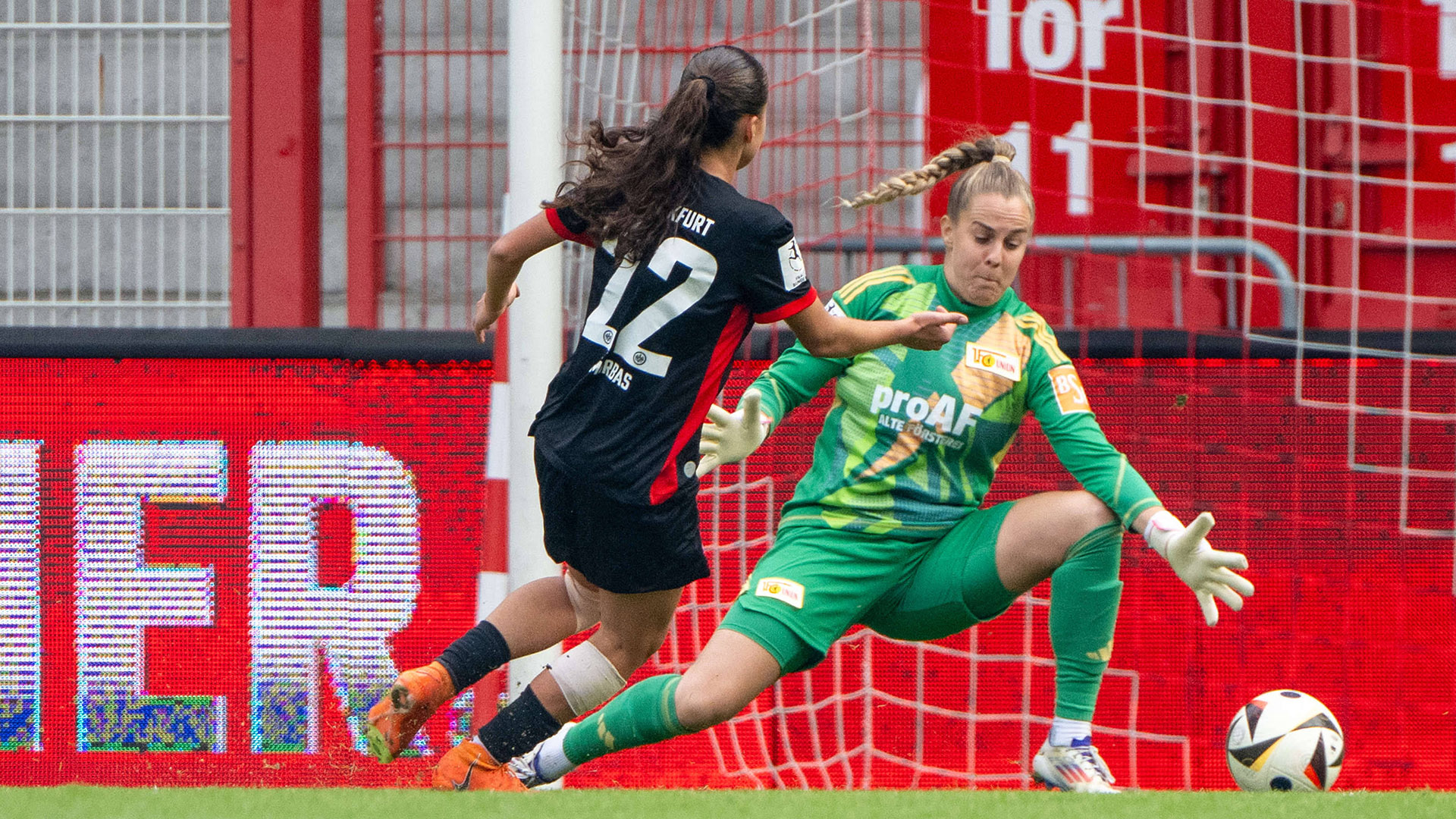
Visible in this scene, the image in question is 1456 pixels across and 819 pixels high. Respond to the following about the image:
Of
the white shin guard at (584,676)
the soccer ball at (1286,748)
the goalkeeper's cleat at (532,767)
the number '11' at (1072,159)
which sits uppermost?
the number '11' at (1072,159)

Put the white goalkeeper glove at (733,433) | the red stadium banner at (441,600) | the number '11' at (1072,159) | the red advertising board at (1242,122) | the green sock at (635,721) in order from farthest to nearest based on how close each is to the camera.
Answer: the number '11' at (1072,159), the red advertising board at (1242,122), the red stadium banner at (441,600), the white goalkeeper glove at (733,433), the green sock at (635,721)

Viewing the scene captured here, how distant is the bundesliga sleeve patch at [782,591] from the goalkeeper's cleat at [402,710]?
56 centimetres

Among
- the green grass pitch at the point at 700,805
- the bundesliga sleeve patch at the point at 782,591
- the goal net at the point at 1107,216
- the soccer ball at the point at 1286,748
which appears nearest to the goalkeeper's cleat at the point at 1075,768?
the green grass pitch at the point at 700,805

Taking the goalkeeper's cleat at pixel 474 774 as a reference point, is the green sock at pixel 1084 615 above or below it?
above

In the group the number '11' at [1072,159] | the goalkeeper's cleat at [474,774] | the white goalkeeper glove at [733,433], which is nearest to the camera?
the goalkeeper's cleat at [474,774]

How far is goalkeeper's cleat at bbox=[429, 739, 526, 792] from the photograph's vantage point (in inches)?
98.4

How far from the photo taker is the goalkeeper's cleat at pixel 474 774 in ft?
8.20

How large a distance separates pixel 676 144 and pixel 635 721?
0.94m

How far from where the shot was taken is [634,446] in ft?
7.54

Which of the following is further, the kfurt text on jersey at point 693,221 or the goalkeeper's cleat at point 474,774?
the goalkeeper's cleat at point 474,774

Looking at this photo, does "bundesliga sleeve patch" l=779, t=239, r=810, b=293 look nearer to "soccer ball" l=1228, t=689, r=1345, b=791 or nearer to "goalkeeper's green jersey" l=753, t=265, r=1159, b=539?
"goalkeeper's green jersey" l=753, t=265, r=1159, b=539

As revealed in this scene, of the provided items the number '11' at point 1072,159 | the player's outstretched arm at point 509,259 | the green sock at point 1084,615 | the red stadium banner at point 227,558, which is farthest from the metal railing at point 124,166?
the green sock at point 1084,615

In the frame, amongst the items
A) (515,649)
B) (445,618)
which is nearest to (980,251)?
(515,649)

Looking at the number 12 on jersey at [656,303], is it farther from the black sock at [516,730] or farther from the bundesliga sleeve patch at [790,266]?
the black sock at [516,730]
